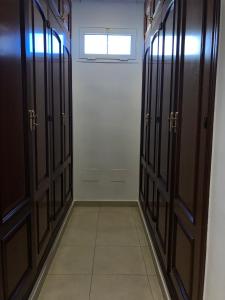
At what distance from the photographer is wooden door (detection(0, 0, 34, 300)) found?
1.32 metres

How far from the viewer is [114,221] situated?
3414 mm

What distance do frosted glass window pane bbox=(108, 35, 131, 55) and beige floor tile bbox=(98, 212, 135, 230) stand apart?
216 centimetres

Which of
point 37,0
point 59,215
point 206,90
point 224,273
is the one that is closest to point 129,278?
point 59,215

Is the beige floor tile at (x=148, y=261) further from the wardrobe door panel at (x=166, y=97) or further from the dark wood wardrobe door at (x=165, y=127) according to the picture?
the wardrobe door panel at (x=166, y=97)

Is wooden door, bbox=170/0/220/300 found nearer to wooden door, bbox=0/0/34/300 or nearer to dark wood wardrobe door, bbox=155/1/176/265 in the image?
dark wood wardrobe door, bbox=155/1/176/265

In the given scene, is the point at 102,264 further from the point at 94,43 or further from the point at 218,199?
the point at 94,43

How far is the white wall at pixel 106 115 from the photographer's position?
3.62 metres

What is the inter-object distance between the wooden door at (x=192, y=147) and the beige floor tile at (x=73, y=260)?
2.91 feet

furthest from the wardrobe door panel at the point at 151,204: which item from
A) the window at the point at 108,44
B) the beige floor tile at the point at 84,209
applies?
the window at the point at 108,44

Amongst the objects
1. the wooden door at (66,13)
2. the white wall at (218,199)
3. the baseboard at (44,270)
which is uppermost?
the wooden door at (66,13)

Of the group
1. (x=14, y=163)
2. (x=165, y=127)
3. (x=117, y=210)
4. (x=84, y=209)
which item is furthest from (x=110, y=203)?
(x=14, y=163)

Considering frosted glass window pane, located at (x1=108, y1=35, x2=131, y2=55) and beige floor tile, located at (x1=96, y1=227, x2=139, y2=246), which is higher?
frosted glass window pane, located at (x1=108, y1=35, x2=131, y2=55)

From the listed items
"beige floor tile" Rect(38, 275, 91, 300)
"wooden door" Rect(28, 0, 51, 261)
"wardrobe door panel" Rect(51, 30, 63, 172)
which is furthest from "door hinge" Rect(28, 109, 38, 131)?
"beige floor tile" Rect(38, 275, 91, 300)

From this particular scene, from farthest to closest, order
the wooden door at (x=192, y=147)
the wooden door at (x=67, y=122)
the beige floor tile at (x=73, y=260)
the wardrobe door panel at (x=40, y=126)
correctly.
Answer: the wooden door at (x=67, y=122) → the beige floor tile at (x=73, y=260) → the wardrobe door panel at (x=40, y=126) → the wooden door at (x=192, y=147)
